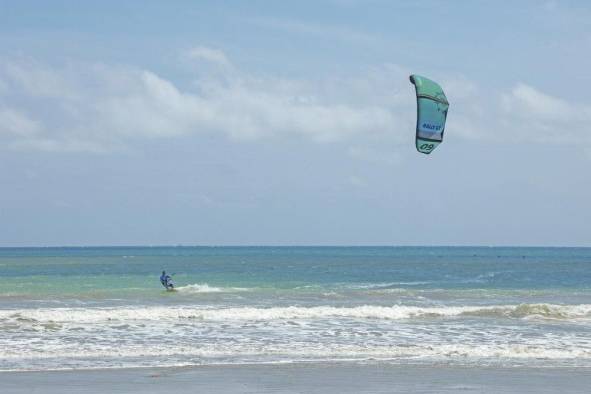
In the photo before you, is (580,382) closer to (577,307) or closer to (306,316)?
(306,316)

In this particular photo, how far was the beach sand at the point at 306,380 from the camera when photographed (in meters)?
11.9

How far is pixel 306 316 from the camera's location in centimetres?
2250

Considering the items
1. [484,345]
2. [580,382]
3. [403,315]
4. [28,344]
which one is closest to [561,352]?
[484,345]

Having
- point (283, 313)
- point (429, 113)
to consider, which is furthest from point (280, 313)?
point (429, 113)

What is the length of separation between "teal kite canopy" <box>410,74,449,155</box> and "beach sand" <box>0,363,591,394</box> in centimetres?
432

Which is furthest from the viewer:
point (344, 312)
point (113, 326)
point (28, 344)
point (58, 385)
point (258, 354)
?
point (344, 312)

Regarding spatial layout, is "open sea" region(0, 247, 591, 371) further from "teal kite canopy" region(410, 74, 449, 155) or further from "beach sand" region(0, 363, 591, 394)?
"teal kite canopy" region(410, 74, 449, 155)

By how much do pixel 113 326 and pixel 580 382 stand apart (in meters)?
11.4

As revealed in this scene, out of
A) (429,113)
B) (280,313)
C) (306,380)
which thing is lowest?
(306,380)

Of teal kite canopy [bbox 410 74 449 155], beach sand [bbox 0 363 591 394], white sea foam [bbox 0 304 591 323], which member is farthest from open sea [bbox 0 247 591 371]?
teal kite canopy [bbox 410 74 449 155]

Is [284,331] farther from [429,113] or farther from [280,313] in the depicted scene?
[429,113]

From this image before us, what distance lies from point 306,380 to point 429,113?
5960 millimetres

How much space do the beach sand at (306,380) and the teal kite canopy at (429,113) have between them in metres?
4.32

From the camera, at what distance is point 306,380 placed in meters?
12.7
